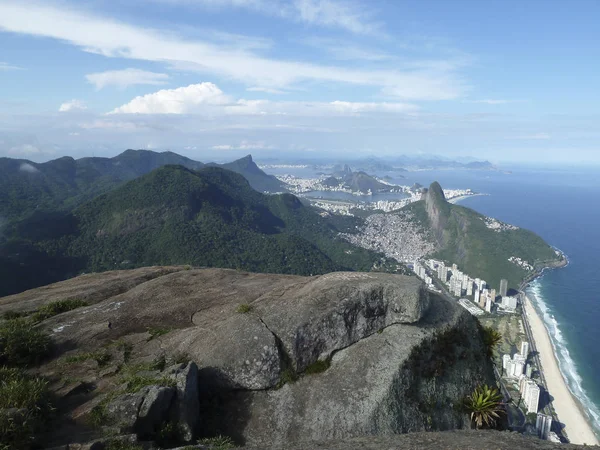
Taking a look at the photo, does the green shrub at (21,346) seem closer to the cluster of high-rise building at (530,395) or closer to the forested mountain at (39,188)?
the cluster of high-rise building at (530,395)

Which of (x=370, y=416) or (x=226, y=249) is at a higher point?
(x=370, y=416)

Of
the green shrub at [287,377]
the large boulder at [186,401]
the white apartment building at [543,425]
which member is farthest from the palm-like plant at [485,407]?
the white apartment building at [543,425]

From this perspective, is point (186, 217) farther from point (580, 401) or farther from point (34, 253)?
point (580, 401)

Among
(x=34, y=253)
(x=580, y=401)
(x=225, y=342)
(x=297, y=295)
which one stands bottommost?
(x=580, y=401)

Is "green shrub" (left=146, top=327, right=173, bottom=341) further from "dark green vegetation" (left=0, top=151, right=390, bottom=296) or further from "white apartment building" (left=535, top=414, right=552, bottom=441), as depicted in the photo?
"dark green vegetation" (left=0, top=151, right=390, bottom=296)

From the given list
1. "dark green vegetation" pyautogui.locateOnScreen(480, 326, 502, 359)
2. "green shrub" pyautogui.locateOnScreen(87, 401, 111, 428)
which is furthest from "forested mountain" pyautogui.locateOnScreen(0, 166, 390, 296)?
"dark green vegetation" pyautogui.locateOnScreen(480, 326, 502, 359)

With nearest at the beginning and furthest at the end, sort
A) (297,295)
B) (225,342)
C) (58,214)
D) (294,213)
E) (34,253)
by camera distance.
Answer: (225,342) < (297,295) < (34,253) < (58,214) < (294,213)

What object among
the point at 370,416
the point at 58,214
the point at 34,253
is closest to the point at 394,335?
the point at 370,416
